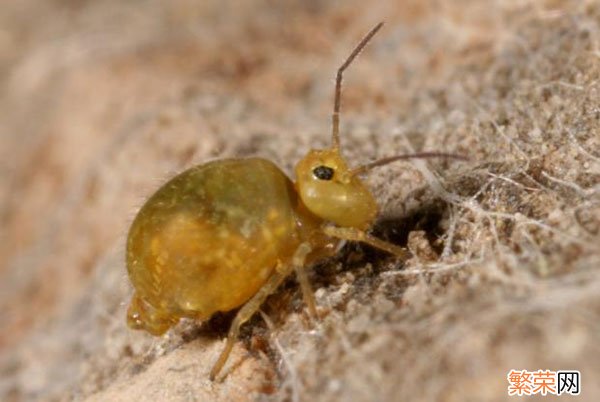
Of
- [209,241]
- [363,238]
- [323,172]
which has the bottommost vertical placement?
[363,238]

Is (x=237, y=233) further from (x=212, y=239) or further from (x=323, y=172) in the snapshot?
(x=323, y=172)

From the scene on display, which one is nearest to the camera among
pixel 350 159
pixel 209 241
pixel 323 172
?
pixel 209 241

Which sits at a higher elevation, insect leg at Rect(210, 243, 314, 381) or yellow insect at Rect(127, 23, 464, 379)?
yellow insect at Rect(127, 23, 464, 379)

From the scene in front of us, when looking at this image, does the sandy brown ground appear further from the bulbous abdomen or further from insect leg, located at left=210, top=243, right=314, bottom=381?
the bulbous abdomen

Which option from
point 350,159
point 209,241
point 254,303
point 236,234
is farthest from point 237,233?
point 350,159

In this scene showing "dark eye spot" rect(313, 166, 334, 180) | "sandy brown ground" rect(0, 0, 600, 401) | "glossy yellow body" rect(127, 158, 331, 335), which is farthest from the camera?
"dark eye spot" rect(313, 166, 334, 180)

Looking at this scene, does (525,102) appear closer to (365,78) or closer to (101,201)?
(365,78)

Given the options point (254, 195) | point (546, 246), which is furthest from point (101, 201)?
point (546, 246)

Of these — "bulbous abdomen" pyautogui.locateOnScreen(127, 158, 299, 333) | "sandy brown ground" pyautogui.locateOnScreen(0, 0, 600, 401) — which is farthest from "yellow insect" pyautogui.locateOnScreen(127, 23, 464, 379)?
"sandy brown ground" pyautogui.locateOnScreen(0, 0, 600, 401)
